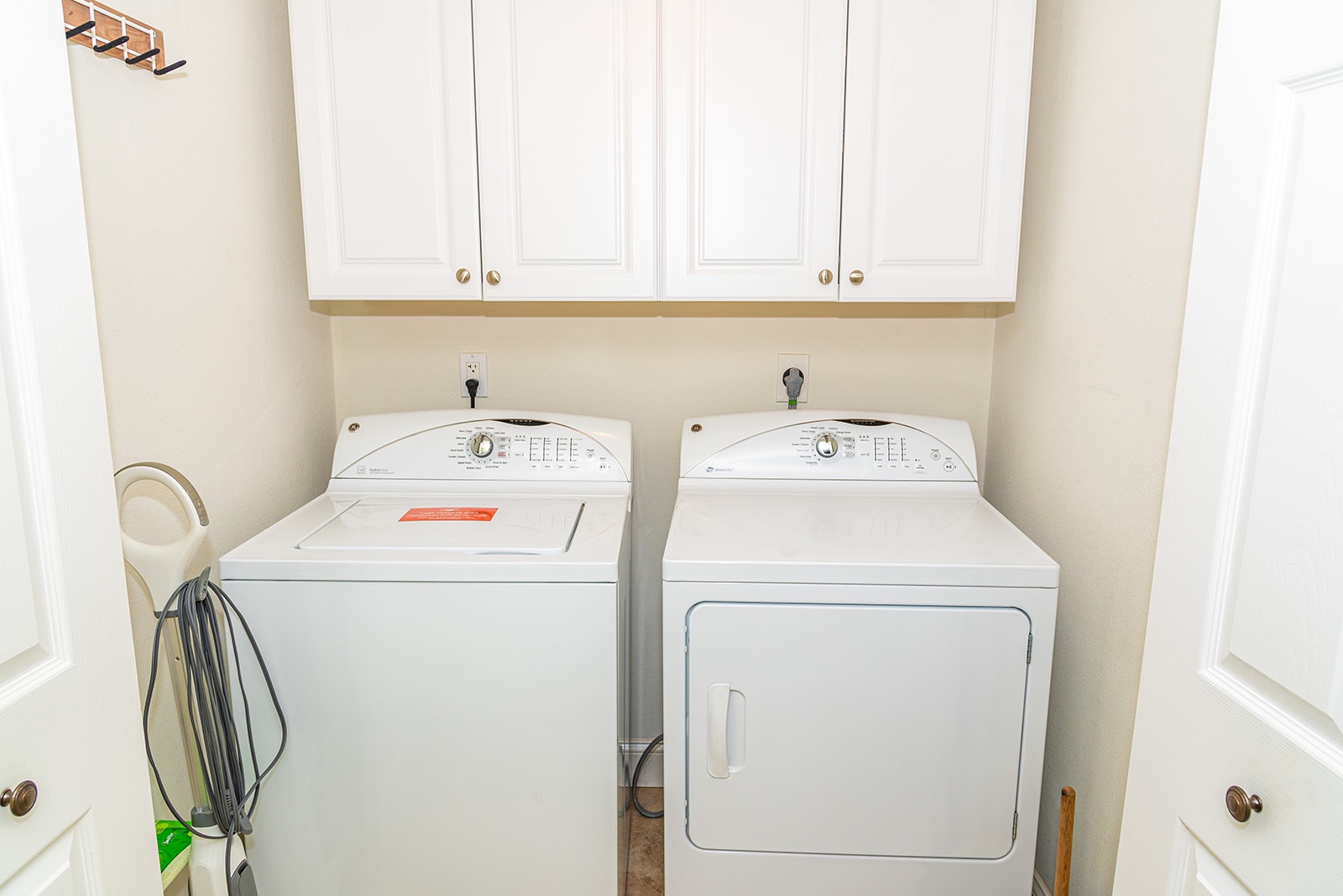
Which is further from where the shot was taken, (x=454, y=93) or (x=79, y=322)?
(x=454, y=93)

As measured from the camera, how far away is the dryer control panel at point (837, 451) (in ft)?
5.97

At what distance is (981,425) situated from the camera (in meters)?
2.09

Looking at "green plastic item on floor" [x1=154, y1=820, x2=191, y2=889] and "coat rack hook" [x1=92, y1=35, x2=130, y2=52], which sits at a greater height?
"coat rack hook" [x1=92, y1=35, x2=130, y2=52]

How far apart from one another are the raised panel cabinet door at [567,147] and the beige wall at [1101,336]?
89cm

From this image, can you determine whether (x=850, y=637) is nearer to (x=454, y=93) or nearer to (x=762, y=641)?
(x=762, y=641)

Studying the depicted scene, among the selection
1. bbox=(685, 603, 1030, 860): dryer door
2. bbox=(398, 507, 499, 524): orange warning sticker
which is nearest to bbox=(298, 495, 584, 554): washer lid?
bbox=(398, 507, 499, 524): orange warning sticker

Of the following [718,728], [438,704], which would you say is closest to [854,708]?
[718,728]

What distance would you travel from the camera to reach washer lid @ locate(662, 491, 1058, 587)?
4.42ft

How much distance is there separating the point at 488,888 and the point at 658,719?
32.9 inches

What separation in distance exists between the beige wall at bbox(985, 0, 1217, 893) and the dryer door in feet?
0.63

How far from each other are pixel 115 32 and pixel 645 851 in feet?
6.75

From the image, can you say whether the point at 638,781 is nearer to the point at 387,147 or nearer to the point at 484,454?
the point at 484,454

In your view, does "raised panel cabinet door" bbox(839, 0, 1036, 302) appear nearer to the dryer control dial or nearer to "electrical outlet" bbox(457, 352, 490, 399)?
the dryer control dial

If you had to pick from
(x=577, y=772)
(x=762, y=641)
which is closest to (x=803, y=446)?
(x=762, y=641)
